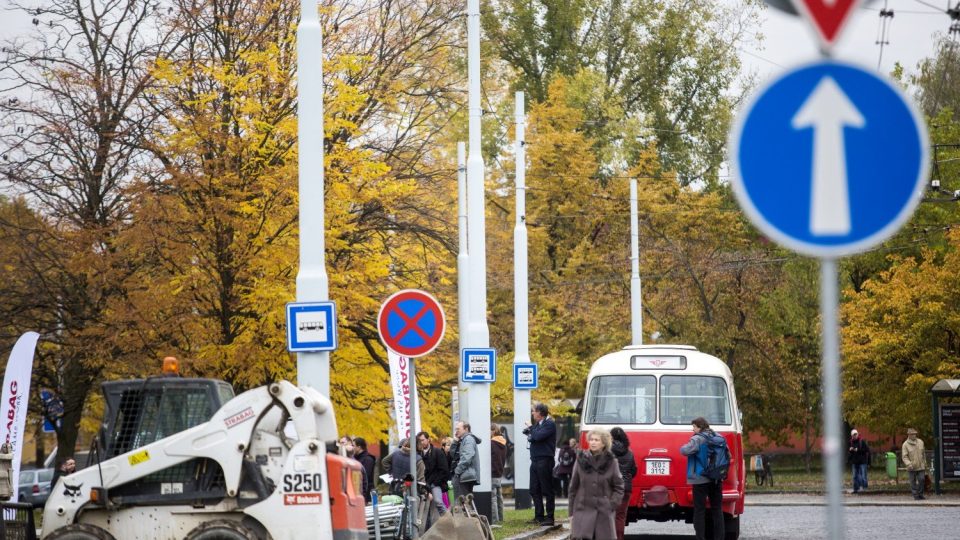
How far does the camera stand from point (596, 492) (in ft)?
54.6

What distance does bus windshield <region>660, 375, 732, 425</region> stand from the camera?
2439 centimetres

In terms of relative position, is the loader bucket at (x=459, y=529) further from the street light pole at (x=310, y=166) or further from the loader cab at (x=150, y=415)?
the loader cab at (x=150, y=415)

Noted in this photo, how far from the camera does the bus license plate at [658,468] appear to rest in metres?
23.7

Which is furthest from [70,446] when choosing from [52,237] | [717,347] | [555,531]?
[717,347]

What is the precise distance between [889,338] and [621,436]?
25.7 metres

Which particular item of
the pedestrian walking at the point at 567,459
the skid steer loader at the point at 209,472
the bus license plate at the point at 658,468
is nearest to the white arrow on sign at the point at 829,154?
the skid steer loader at the point at 209,472

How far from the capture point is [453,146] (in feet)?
167

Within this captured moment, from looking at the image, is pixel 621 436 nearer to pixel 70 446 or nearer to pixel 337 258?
pixel 337 258

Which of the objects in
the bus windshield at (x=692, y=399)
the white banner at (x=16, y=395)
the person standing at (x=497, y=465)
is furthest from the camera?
the person standing at (x=497, y=465)

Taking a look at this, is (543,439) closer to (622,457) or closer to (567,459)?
(567,459)

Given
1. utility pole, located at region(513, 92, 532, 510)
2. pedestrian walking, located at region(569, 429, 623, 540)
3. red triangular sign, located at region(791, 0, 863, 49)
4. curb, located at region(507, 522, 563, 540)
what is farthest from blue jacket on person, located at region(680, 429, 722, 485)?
red triangular sign, located at region(791, 0, 863, 49)

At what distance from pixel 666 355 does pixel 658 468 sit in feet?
6.51

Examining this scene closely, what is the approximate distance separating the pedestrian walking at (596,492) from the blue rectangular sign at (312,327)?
3.18m

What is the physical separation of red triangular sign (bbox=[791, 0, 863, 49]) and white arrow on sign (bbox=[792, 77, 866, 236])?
6.8 inches
